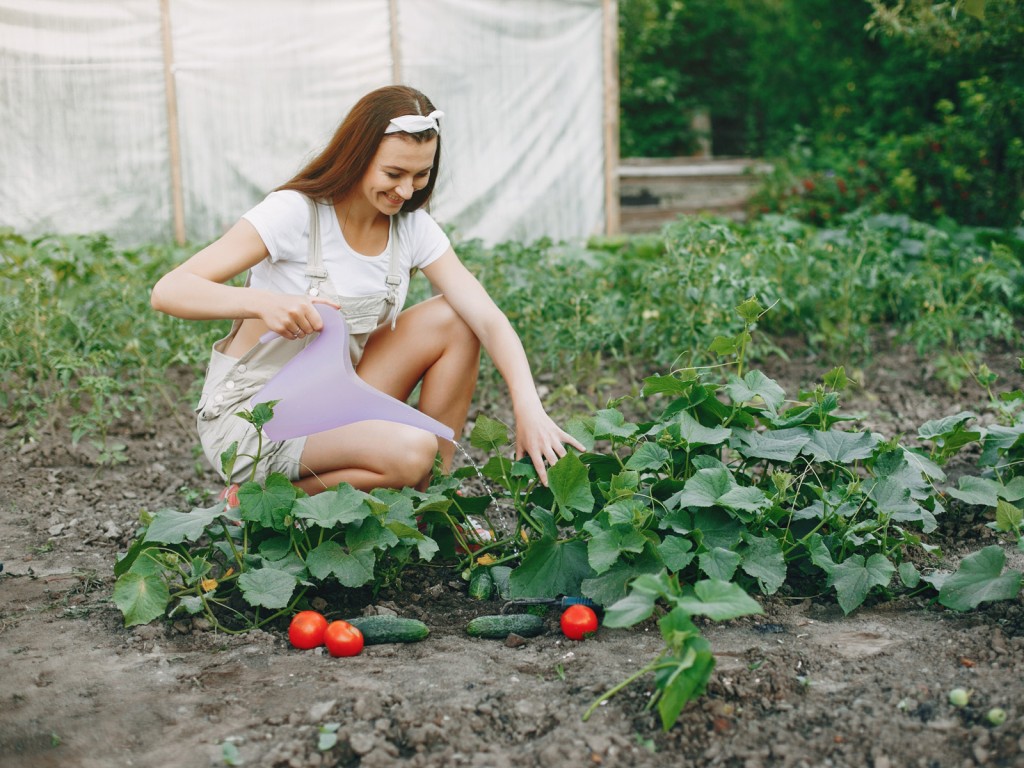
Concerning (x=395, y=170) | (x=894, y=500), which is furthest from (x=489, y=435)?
(x=894, y=500)

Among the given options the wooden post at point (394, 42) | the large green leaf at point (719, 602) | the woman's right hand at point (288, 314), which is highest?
the wooden post at point (394, 42)

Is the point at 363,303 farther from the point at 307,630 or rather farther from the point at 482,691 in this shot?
the point at 482,691

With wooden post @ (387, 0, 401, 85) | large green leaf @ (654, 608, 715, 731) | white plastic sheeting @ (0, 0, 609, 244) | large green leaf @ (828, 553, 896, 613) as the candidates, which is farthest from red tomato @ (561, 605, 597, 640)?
wooden post @ (387, 0, 401, 85)

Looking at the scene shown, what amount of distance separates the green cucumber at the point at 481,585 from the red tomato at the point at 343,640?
1.10 ft

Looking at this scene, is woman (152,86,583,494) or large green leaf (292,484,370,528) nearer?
large green leaf (292,484,370,528)

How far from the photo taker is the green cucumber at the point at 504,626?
2.14 metres

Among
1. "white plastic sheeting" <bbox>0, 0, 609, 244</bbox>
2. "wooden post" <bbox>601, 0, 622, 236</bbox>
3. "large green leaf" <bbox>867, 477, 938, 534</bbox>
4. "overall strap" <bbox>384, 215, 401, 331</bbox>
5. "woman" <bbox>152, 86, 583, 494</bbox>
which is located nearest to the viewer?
"large green leaf" <bbox>867, 477, 938, 534</bbox>

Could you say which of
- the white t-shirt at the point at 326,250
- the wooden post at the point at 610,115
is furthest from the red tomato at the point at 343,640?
the wooden post at the point at 610,115

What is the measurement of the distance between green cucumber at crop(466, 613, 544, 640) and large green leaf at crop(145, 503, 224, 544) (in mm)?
597

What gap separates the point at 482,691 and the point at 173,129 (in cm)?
562

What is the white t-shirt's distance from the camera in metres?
2.50

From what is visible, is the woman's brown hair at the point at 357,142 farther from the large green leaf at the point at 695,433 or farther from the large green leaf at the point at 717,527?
the large green leaf at the point at 717,527

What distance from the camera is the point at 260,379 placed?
2.60 m

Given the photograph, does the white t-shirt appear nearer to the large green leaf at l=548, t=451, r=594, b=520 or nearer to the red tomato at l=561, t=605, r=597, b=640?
the large green leaf at l=548, t=451, r=594, b=520
